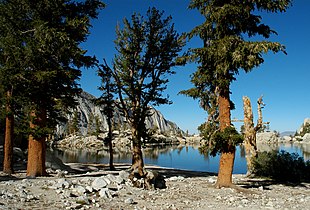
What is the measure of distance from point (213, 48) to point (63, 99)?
899cm

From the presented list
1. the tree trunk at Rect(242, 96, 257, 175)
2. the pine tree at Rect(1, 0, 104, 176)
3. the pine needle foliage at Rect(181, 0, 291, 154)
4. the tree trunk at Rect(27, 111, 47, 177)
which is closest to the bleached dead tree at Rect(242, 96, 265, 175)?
the tree trunk at Rect(242, 96, 257, 175)

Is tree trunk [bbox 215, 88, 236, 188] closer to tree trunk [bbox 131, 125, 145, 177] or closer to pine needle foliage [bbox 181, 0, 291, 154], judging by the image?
pine needle foliage [bbox 181, 0, 291, 154]

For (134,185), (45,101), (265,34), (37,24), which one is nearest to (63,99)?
(45,101)

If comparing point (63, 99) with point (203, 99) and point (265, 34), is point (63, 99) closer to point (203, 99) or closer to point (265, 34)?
point (203, 99)

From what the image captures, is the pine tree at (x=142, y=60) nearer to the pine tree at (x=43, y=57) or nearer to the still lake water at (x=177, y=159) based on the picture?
the pine tree at (x=43, y=57)

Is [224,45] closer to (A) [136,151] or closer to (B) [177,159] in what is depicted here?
(A) [136,151]

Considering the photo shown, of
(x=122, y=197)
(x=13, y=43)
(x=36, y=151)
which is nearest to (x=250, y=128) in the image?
(x=122, y=197)

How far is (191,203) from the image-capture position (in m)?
9.95

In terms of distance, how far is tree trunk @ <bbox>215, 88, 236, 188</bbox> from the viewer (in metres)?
13.0

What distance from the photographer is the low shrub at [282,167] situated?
62.7 ft

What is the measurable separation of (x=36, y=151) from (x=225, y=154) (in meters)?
10.3

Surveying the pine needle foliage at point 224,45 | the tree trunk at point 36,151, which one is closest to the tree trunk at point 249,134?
the pine needle foliage at point 224,45

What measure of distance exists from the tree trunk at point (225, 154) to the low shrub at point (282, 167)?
7.86 meters

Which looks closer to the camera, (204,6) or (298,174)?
(204,6)
